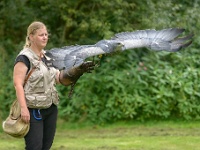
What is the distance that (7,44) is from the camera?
1072cm

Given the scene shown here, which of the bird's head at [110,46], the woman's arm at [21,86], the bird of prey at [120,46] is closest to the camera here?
the woman's arm at [21,86]

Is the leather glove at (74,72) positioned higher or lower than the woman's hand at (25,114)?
higher

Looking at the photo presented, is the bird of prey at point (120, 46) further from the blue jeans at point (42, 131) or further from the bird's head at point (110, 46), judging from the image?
the blue jeans at point (42, 131)

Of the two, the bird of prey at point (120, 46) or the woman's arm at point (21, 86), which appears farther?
the bird of prey at point (120, 46)

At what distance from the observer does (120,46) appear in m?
4.62

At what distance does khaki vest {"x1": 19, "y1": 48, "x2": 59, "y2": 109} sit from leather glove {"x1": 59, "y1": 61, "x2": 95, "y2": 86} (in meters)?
0.20

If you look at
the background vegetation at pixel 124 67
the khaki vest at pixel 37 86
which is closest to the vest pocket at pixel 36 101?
the khaki vest at pixel 37 86

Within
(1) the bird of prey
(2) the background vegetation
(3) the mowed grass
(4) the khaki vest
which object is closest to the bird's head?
(1) the bird of prey

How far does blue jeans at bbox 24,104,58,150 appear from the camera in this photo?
3863 millimetres

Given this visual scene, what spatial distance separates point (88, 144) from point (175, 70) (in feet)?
9.25

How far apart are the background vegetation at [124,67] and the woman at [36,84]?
5.13 metres

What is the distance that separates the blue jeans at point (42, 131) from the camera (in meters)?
3.86

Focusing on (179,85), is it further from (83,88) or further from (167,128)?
(83,88)

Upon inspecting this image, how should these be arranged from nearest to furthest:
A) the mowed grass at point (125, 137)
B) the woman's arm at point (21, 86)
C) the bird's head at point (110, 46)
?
the woman's arm at point (21, 86) → the bird's head at point (110, 46) → the mowed grass at point (125, 137)
